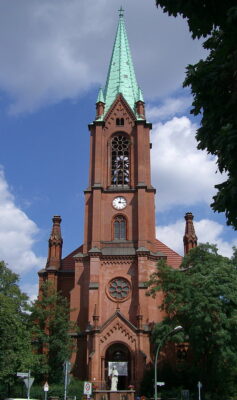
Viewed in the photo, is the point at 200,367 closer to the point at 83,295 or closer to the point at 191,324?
the point at 191,324

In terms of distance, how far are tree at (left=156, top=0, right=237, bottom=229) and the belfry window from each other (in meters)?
35.8

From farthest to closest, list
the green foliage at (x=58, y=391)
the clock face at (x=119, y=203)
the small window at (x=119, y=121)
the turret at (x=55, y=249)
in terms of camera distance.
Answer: the small window at (x=119, y=121) → the turret at (x=55, y=249) → the clock face at (x=119, y=203) → the green foliage at (x=58, y=391)

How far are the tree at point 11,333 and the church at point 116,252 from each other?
591 cm

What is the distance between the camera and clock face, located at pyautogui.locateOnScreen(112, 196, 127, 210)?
150 ft

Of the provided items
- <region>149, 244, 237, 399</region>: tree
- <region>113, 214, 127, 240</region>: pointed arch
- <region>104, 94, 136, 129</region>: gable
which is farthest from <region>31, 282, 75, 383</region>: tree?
<region>104, 94, 136, 129</region>: gable

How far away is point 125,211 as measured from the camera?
45.6 m

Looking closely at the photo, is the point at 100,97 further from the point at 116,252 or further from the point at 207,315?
the point at 207,315

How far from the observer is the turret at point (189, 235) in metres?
48.3

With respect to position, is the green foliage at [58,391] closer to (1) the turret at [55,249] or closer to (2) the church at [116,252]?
(2) the church at [116,252]

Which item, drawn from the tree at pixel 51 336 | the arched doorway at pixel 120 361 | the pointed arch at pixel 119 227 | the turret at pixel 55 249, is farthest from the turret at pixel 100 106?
the arched doorway at pixel 120 361

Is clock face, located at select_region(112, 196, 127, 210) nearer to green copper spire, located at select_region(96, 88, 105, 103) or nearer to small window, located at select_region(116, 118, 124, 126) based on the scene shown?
small window, located at select_region(116, 118, 124, 126)

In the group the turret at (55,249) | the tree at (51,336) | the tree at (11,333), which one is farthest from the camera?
the turret at (55,249)

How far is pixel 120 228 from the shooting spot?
4512 centimetres

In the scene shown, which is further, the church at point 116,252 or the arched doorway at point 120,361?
the church at point 116,252
